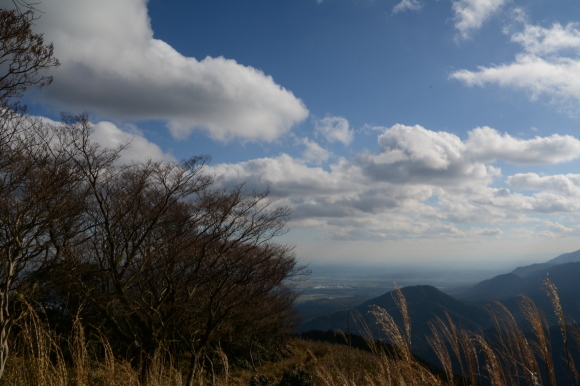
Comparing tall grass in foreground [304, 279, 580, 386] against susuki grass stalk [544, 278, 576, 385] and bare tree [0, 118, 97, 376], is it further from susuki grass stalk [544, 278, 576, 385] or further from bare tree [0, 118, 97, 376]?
bare tree [0, 118, 97, 376]

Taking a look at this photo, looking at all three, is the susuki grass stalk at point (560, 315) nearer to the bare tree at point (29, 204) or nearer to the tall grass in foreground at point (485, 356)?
the tall grass in foreground at point (485, 356)

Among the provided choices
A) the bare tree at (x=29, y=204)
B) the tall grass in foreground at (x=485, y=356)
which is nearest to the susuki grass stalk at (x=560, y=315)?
the tall grass in foreground at (x=485, y=356)

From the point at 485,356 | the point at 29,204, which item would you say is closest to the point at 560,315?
the point at 485,356

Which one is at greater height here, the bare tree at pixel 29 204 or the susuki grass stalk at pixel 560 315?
the bare tree at pixel 29 204

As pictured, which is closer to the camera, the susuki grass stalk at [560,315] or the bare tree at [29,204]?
the susuki grass stalk at [560,315]

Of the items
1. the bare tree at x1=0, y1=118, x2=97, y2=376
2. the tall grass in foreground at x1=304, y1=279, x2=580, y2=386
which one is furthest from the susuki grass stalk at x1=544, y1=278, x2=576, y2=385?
the bare tree at x1=0, y1=118, x2=97, y2=376

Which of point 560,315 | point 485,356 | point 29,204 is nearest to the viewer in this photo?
point 560,315

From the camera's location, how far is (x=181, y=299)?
12.6 m

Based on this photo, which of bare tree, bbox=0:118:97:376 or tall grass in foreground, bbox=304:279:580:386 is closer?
tall grass in foreground, bbox=304:279:580:386

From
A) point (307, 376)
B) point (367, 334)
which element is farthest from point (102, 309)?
point (367, 334)

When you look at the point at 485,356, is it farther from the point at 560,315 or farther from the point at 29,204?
the point at 29,204

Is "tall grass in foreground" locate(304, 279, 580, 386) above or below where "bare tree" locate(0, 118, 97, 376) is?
below

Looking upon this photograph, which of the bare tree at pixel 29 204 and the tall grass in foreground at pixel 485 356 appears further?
the bare tree at pixel 29 204

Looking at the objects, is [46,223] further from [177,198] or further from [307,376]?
[307,376]
